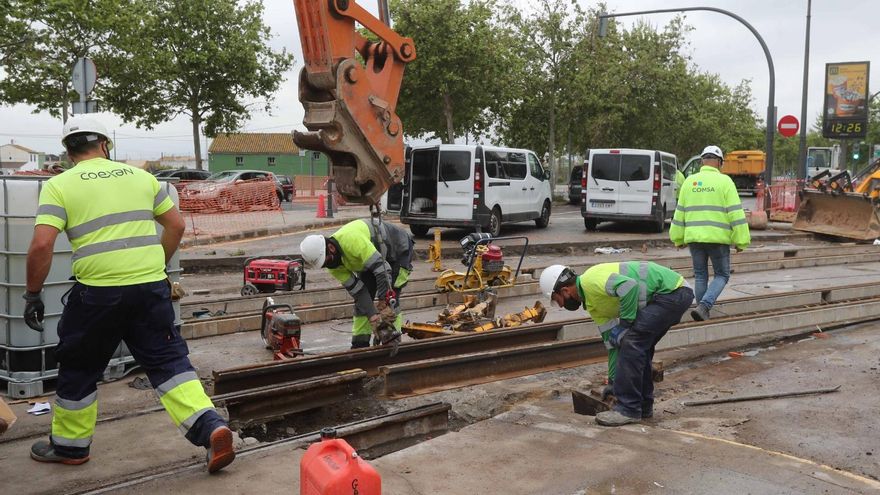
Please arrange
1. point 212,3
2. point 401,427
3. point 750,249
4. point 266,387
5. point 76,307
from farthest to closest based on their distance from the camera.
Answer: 1. point 212,3
2. point 750,249
3. point 266,387
4. point 401,427
5. point 76,307

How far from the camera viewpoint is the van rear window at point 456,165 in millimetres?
16688

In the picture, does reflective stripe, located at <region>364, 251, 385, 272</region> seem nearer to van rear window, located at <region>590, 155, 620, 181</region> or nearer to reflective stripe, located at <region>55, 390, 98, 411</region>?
reflective stripe, located at <region>55, 390, 98, 411</region>

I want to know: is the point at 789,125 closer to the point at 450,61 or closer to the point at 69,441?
the point at 450,61

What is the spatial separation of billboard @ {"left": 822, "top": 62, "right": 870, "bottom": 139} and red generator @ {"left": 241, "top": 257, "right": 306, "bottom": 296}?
22399mm

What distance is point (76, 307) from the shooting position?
4.11 m

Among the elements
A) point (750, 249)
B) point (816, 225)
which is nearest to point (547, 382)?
point (750, 249)

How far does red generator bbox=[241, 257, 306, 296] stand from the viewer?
386 inches

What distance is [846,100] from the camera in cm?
2597

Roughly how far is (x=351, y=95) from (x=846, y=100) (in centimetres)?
2457

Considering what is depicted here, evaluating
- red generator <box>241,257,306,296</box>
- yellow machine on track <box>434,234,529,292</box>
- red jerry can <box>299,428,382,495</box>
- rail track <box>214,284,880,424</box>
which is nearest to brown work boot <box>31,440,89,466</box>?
rail track <box>214,284,880,424</box>

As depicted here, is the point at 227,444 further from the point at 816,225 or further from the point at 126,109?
the point at 126,109

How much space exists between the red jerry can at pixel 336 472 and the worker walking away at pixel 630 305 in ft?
8.61

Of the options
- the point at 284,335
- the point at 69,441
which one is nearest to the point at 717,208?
the point at 284,335

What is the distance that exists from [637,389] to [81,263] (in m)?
3.60
